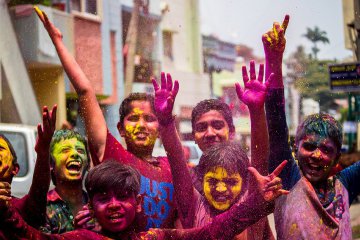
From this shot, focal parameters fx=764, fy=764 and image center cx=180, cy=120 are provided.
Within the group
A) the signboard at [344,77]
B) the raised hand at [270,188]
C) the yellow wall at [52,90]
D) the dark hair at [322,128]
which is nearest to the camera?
the raised hand at [270,188]

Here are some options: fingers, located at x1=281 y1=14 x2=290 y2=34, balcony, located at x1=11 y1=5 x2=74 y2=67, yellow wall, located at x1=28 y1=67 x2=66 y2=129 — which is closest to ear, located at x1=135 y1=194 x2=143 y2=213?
fingers, located at x1=281 y1=14 x2=290 y2=34

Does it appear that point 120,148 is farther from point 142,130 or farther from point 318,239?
point 318,239

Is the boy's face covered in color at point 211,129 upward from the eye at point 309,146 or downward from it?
upward

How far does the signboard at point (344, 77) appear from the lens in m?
6.18

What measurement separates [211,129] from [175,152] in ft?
1.62

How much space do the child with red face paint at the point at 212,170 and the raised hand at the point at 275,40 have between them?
0.19 meters

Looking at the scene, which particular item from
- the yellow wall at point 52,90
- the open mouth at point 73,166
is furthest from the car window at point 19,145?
the open mouth at point 73,166

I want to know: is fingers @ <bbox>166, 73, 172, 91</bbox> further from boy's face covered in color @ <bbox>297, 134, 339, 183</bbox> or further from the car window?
the car window

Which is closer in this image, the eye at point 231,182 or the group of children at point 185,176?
the group of children at point 185,176

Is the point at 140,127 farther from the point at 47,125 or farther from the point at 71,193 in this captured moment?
the point at 47,125

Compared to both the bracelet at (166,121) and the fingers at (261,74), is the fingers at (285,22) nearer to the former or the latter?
the fingers at (261,74)

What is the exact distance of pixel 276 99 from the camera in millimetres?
3197

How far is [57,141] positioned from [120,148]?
401mm

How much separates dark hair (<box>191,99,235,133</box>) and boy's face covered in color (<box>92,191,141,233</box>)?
84cm
